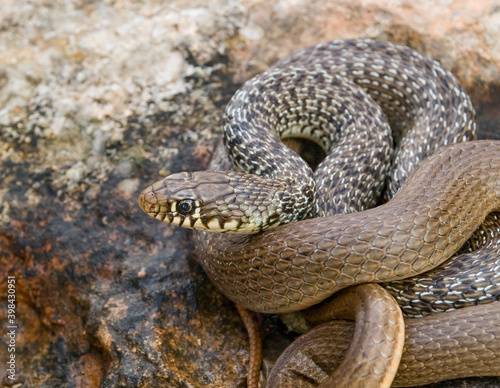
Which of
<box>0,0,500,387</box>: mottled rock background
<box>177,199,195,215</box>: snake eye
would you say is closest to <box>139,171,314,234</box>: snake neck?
<box>177,199,195,215</box>: snake eye

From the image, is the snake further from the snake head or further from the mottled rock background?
the mottled rock background

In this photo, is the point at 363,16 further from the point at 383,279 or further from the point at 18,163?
the point at 18,163

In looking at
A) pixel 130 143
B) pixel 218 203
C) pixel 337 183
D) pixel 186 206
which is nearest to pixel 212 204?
pixel 218 203

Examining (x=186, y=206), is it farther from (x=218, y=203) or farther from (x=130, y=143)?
(x=130, y=143)

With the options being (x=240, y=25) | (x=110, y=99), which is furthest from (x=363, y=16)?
(x=110, y=99)

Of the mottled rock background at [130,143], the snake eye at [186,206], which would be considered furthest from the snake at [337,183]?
the mottled rock background at [130,143]

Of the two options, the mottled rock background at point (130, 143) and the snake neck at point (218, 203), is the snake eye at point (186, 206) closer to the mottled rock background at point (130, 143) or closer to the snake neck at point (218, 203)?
the snake neck at point (218, 203)

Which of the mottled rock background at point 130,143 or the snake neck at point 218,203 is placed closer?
the snake neck at point 218,203
